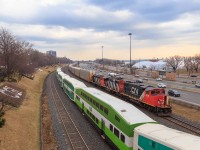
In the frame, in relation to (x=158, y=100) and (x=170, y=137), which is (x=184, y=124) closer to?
(x=158, y=100)

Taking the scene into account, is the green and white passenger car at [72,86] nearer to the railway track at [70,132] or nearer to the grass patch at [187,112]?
the railway track at [70,132]

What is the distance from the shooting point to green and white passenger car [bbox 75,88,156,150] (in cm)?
1800

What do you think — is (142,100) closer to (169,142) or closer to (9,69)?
(169,142)

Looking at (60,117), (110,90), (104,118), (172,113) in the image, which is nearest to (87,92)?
(60,117)

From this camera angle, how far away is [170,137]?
13758 mm

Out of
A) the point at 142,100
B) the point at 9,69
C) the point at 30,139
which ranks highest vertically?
the point at 9,69

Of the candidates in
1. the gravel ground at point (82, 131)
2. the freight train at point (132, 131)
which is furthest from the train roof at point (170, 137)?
the gravel ground at point (82, 131)

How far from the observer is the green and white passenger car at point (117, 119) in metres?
18.0

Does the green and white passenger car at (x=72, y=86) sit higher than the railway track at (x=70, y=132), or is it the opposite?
the green and white passenger car at (x=72, y=86)

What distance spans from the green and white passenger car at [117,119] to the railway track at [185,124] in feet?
29.9

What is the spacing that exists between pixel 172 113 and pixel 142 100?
15.4 ft

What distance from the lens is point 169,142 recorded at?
13.1 m

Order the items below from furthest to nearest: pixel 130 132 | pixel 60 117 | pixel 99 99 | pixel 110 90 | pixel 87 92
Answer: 1. pixel 110 90
2. pixel 60 117
3. pixel 87 92
4. pixel 99 99
5. pixel 130 132

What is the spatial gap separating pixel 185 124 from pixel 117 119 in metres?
13.8
